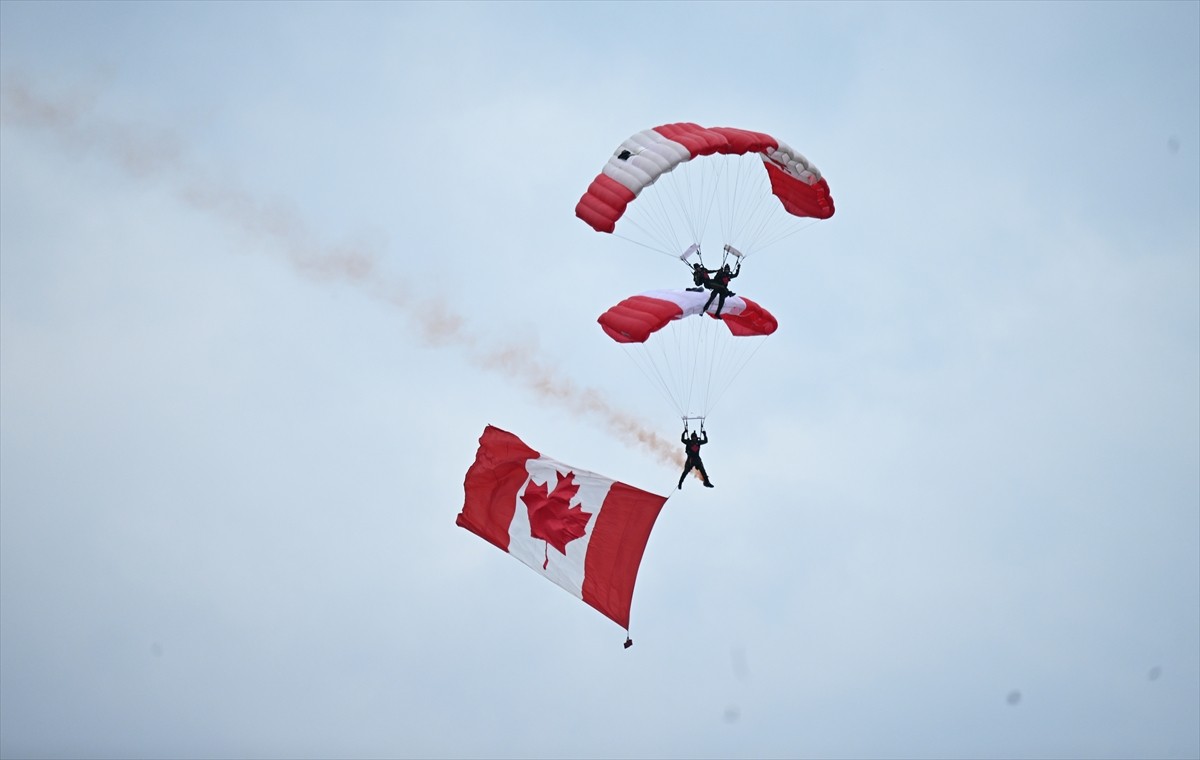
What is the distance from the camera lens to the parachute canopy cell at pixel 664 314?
84.8 feet

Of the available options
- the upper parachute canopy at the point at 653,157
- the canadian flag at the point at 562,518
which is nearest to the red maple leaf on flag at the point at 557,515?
the canadian flag at the point at 562,518

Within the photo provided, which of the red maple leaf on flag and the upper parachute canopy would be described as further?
the red maple leaf on flag

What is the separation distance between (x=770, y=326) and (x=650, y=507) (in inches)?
148

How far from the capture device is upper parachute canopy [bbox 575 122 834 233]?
84.6 feet

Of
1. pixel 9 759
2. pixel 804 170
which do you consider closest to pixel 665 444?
pixel 804 170

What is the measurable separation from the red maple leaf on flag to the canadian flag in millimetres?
16

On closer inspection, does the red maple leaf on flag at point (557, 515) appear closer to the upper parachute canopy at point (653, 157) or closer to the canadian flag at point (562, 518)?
the canadian flag at point (562, 518)

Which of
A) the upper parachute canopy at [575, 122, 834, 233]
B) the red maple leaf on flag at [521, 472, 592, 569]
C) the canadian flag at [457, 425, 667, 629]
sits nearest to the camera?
the upper parachute canopy at [575, 122, 834, 233]

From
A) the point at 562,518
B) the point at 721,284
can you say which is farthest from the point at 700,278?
the point at 562,518

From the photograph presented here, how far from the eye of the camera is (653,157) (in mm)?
26016

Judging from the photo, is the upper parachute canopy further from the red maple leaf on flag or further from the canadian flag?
the red maple leaf on flag

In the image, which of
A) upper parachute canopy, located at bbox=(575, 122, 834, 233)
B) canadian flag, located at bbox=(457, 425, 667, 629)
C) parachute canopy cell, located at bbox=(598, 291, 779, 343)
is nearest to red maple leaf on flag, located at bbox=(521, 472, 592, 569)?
canadian flag, located at bbox=(457, 425, 667, 629)

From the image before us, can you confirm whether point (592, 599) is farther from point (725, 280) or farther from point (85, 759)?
point (85, 759)

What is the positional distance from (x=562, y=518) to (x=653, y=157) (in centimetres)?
596
